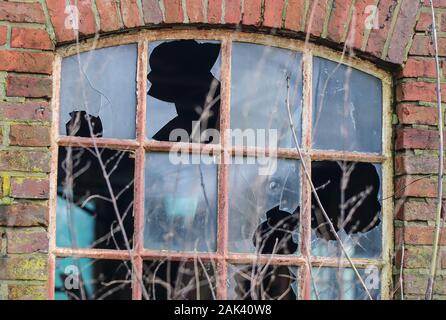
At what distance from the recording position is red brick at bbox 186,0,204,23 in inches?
139

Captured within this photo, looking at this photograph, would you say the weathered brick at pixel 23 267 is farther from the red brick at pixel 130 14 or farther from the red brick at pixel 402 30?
the red brick at pixel 402 30

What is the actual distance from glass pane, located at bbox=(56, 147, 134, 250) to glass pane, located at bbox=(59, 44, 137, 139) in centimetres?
10

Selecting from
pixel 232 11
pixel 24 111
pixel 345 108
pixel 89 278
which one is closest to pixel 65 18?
pixel 24 111

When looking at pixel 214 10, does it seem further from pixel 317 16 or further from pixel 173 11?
pixel 317 16

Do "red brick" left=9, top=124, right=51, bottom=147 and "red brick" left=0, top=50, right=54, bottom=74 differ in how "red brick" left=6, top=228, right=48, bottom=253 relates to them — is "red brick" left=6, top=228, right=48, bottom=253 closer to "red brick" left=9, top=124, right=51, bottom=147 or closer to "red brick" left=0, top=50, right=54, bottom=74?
"red brick" left=9, top=124, right=51, bottom=147

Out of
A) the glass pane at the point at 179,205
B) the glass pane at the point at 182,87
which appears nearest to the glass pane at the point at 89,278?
the glass pane at the point at 179,205

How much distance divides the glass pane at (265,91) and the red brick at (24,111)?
79 cm

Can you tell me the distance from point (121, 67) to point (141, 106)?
0.19 m

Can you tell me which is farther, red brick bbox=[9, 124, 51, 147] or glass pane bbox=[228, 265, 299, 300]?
glass pane bbox=[228, 265, 299, 300]

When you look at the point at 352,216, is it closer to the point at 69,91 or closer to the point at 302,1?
the point at 302,1

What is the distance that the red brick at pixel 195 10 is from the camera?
3543 millimetres

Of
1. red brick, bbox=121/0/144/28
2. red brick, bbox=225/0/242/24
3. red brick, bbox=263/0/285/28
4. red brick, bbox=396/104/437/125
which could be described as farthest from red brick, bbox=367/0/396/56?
red brick, bbox=121/0/144/28

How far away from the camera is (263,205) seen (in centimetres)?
362

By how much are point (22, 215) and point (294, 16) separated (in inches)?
54.8
